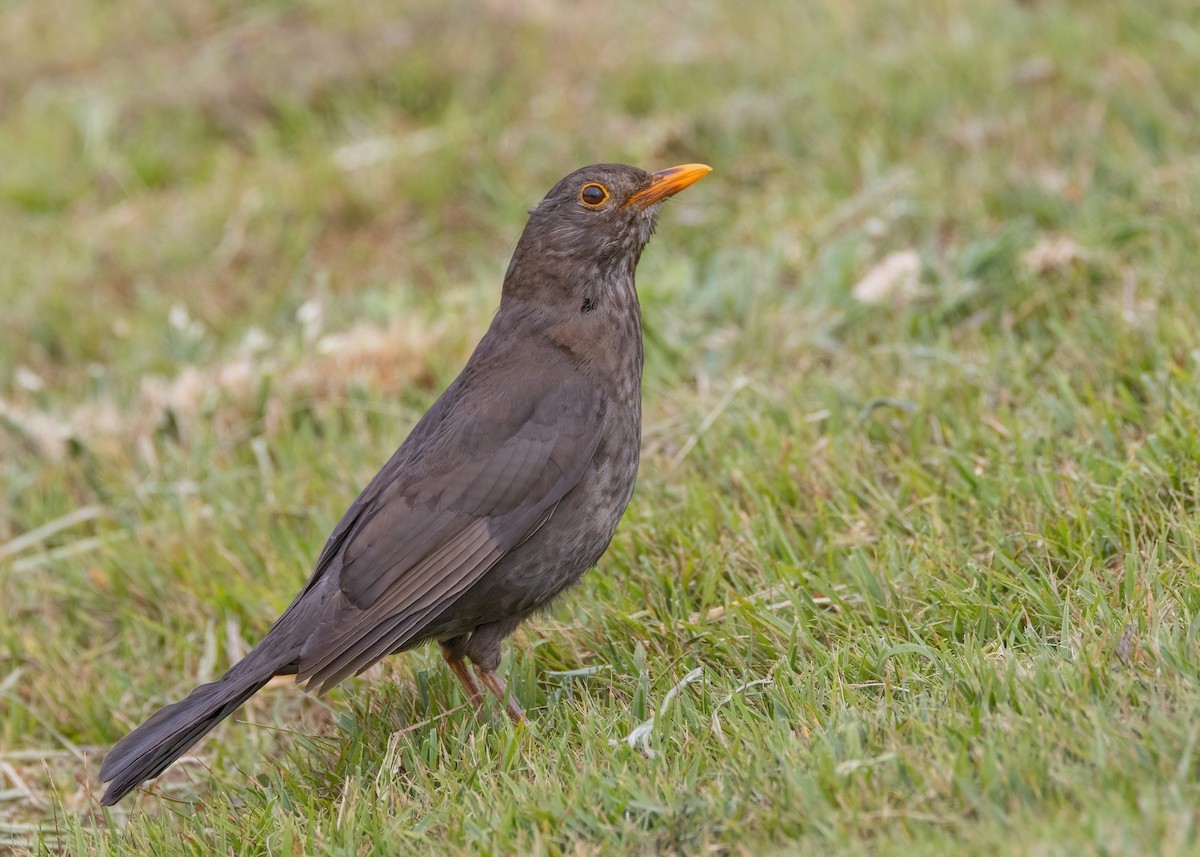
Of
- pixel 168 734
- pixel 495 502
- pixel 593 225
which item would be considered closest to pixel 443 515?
pixel 495 502

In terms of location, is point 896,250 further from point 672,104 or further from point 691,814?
point 691,814

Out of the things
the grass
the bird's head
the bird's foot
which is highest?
the bird's head

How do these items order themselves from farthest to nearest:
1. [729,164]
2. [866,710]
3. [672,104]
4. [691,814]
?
[672,104], [729,164], [866,710], [691,814]

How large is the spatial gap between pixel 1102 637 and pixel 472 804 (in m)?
1.44

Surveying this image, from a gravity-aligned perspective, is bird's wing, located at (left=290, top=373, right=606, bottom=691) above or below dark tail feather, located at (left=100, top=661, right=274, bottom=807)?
above

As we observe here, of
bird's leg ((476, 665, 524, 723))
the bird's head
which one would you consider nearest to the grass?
bird's leg ((476, 665, 524, 723))

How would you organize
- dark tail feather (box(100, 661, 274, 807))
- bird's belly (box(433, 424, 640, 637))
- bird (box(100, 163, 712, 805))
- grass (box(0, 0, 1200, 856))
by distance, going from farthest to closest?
1. bird's belly (box(433, 424, 640, 637))
2. bird (box(100, 163, 712, 805))
3. dark tail feather (box(100, 661, 274, 807))
4. grass (box(0, 0, 1200, 856))

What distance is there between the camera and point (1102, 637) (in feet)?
10.8

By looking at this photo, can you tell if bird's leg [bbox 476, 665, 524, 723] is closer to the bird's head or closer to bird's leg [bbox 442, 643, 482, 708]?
bird's leg [bbox 442, 643, 482, 708]

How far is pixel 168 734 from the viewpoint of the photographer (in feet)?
12.4

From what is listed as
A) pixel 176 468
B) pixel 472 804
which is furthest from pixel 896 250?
pixel 472 804

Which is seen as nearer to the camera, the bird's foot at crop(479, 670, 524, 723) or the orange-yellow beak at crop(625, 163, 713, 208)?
the bird's foot at crop(479, 670, 524, 723)

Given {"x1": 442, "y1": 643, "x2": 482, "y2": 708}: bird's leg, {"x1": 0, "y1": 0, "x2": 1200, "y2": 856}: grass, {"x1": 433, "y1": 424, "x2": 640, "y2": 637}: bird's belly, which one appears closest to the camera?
{"x1": 0, "y1": 0, "x2": 1200, "y2": 856}: grass

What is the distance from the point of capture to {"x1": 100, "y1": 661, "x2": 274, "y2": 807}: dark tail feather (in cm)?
376
